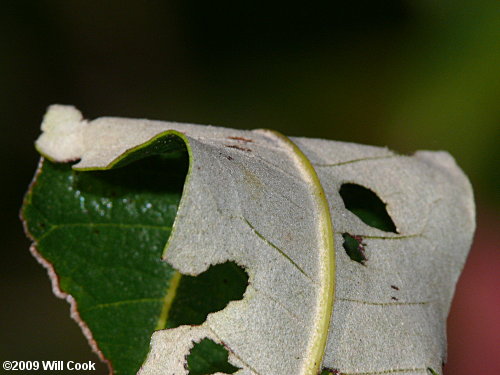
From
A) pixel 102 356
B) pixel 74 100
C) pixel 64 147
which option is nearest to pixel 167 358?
pixel 102 356

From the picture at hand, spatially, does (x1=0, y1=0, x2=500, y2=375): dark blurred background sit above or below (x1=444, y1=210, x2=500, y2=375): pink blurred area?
above

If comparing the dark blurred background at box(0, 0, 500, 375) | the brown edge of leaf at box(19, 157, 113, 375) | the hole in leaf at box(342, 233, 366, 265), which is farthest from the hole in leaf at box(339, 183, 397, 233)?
the dark blurred background at box(0, 0, 500, 375)

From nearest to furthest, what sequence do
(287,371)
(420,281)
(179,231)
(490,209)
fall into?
(179,231) → (287,371) → (420,281) → (490,209)

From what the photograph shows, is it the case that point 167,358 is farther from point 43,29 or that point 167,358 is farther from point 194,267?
point 43,29

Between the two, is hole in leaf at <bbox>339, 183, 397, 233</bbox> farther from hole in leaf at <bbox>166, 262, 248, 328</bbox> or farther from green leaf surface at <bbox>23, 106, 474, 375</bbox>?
hole in leaf at <bbox>166, 262, 248, 328</bbox>

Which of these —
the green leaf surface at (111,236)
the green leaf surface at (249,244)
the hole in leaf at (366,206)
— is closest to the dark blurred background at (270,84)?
the green leaf surface at (249,244)

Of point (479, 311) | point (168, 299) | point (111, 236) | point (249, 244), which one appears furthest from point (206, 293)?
point (479, 311)

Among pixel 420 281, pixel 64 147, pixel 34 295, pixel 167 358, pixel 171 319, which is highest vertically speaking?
pixel 64 147

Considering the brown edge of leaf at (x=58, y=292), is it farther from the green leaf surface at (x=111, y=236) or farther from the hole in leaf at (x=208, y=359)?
the hole in leaf at (x=208, y=359)
